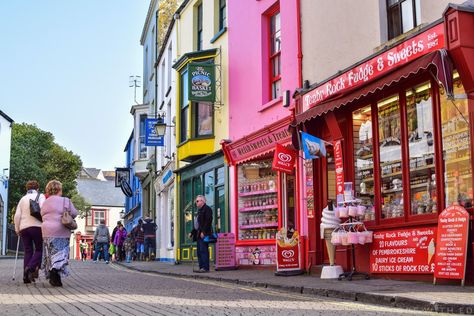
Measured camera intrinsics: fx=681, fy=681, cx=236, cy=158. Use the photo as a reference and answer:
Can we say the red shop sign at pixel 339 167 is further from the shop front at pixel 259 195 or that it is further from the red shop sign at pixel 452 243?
the red shop sign at pixel 452 243

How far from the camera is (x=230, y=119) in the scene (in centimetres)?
1900

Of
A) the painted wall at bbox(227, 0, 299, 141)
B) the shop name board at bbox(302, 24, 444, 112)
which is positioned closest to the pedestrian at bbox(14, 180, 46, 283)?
the shop name board at bbox(302, 24, 444, 112)

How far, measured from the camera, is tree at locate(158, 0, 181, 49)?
31.2 m

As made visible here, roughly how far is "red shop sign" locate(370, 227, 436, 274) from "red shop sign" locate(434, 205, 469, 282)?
431mm

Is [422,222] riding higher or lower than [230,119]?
lower

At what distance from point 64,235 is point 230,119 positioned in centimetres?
832

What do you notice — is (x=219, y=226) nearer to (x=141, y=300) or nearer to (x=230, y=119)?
(x=230, y=119)

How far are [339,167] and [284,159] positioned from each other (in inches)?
87.9

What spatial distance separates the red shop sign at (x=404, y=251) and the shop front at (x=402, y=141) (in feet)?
0.05

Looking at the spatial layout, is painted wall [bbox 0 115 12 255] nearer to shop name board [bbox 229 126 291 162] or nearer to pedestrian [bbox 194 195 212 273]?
shop name board [bbox 229 126 291 162]

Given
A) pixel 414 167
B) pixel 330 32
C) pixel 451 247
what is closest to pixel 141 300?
pixel 451 247

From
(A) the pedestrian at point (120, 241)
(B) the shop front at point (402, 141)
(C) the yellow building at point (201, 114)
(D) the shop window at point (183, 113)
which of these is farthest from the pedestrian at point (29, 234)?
(A) the pedestrian at point (120, 241)

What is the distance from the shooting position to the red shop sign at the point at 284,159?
48.5 feet

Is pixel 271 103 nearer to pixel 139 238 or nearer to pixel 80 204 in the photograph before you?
pixel 139 238
